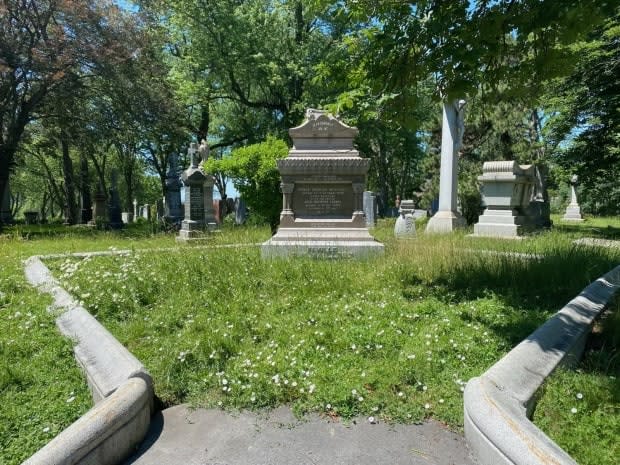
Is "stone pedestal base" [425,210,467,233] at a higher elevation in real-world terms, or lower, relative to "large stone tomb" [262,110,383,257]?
lower

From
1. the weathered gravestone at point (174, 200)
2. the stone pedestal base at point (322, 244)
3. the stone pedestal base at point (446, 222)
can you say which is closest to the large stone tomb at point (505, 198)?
the stone pedestal base at point (446, 222)

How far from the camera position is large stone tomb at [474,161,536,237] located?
39.1 feet

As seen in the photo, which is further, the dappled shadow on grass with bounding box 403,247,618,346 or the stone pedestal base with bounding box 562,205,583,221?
the stone pedestal base with bounding box 562,205,583,221

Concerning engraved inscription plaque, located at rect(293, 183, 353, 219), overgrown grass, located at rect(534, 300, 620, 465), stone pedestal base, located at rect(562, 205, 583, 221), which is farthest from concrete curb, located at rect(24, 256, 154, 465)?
stone pedestal base, located at rect(562, 205, 583, 221)

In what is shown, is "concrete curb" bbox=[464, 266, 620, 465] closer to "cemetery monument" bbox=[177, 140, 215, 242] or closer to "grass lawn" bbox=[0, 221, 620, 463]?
"grass lawn" bbox=[0, 221, 620, 463]

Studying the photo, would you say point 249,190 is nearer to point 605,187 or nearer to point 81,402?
point 81,402

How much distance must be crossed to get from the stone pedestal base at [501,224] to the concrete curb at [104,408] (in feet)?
36.3

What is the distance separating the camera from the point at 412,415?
272cm

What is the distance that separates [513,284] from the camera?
17.4 ft

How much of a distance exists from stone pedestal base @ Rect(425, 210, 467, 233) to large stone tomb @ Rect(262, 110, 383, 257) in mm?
6000

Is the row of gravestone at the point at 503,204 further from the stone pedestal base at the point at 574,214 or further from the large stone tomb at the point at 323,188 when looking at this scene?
the stone pedestal base at the point at 574,214

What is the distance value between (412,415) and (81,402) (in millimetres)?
2353

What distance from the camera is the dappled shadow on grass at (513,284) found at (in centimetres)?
414

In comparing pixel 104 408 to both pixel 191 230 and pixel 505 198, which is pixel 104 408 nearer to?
pixel 191 230
